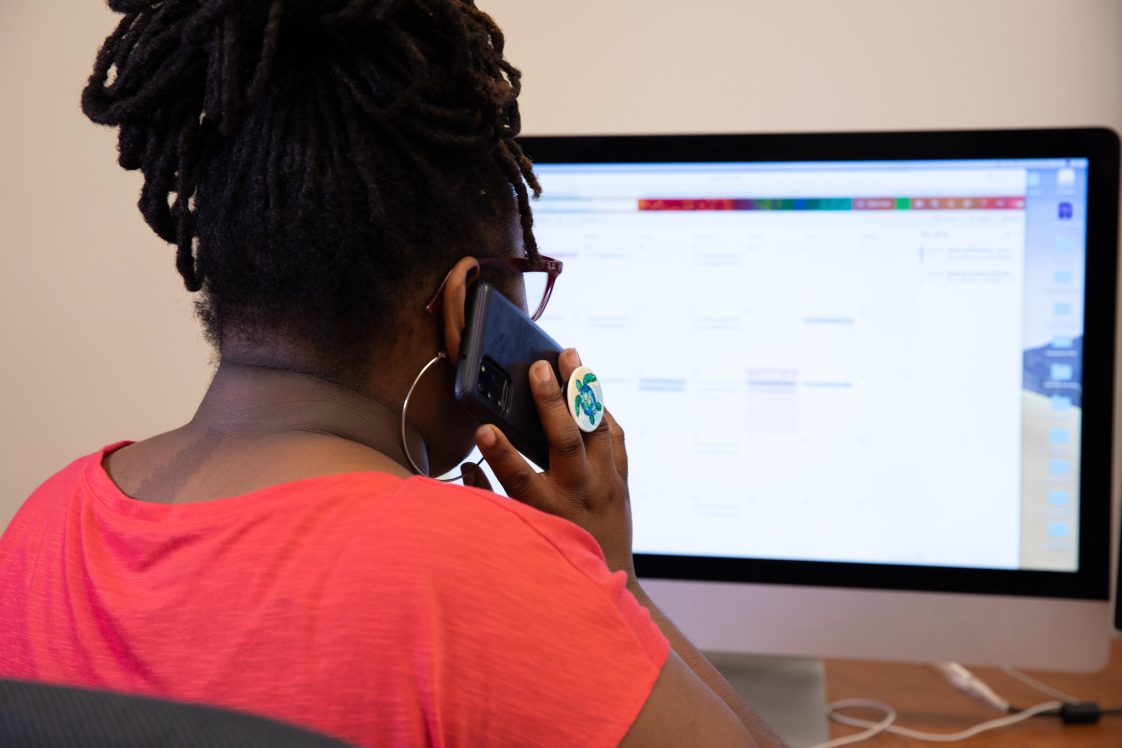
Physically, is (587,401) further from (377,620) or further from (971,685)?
(971,685)

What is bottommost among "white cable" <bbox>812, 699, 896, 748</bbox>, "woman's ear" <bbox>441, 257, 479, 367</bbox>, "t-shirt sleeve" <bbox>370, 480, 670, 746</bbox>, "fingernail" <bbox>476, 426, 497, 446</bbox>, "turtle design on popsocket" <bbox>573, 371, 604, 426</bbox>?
"white cable" <bbox>812, 699, 896, 748</bbox>

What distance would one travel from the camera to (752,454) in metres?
0.95

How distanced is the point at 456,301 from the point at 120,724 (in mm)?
369

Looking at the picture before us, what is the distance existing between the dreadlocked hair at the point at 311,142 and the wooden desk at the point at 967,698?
674mm

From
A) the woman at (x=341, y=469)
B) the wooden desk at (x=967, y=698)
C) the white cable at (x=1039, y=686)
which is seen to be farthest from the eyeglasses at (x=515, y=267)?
the white cable at (x=1039, y=686)

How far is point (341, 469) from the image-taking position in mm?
526

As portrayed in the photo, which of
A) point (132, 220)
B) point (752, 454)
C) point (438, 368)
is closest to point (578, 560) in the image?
point (438, 368)

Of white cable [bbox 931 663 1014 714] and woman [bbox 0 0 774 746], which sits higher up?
woman [bbox 0 0 774 746]

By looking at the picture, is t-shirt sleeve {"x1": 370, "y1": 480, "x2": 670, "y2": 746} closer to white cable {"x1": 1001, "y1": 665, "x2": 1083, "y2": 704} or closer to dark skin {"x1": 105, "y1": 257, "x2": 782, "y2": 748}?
dark skin {"x1": 105, "y1": 257, "x2": 782, "y2": 748}

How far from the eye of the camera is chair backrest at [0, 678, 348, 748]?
0.88 ft

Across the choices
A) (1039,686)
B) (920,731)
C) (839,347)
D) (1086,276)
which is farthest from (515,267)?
(1039,686)

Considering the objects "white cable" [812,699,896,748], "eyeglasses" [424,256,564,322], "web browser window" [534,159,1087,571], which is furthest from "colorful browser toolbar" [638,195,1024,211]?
"white cable" [812,699,896,748]

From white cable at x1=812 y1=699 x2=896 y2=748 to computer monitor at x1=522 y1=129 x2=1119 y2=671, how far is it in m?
0.08

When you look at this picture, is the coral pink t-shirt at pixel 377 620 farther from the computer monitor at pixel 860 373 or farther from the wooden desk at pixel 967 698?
the wooden desk at pixel 967 698
